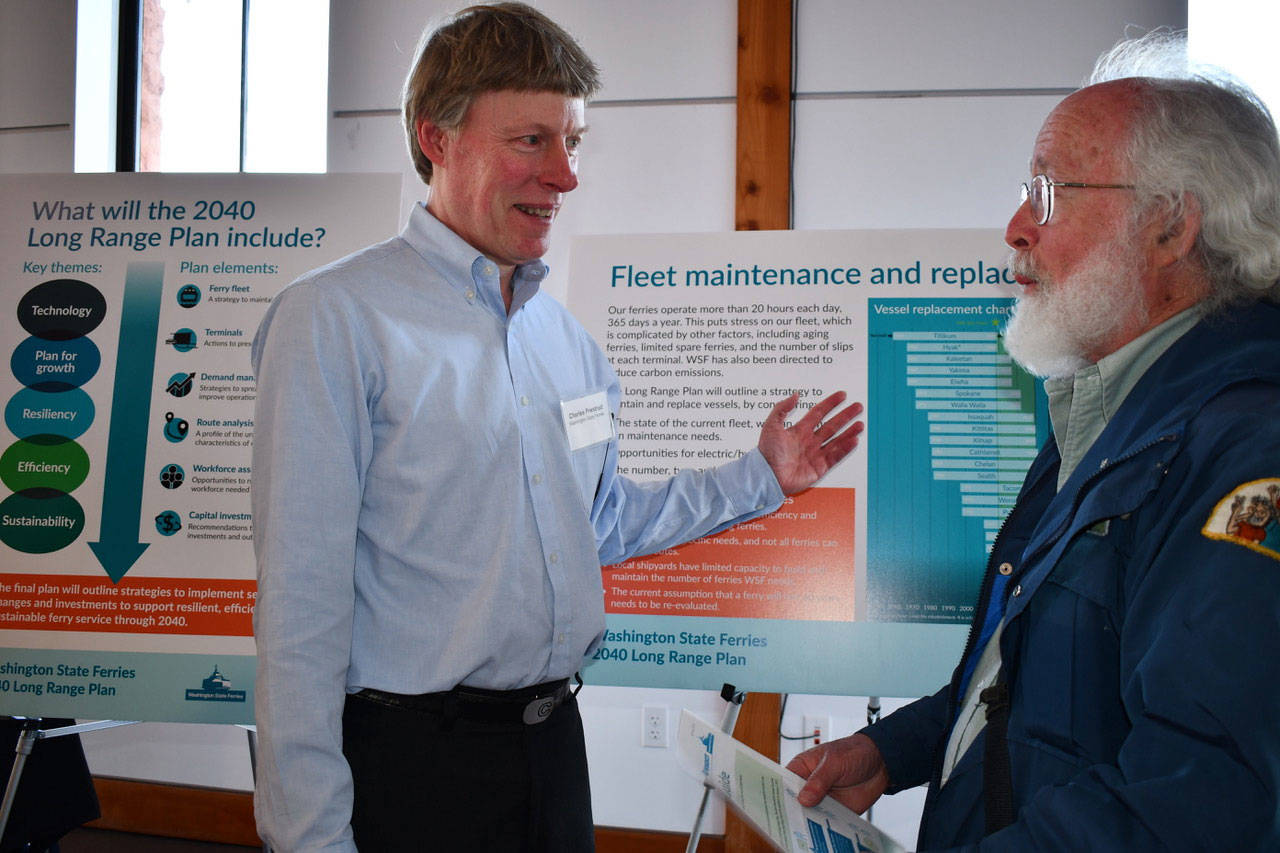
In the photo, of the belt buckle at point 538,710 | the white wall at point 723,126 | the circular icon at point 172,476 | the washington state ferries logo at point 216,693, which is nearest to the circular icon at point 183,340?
the circular icon at point 172,476

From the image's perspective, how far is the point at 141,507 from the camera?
2.57 m

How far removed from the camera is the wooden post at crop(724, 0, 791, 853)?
3307 millimetres

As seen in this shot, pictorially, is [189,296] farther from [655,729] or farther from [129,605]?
[655,729]

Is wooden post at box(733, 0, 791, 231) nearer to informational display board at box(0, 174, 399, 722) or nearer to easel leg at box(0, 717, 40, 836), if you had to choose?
informational display board at box(0, 174, 399, 722)

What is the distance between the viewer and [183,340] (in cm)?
262

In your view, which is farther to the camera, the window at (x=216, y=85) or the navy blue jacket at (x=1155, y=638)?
the window at (x=216, y=85)

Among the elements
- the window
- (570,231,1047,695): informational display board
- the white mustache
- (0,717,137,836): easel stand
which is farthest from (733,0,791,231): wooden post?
(0,717,137,836): easel stand

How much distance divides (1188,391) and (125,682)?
2576mm

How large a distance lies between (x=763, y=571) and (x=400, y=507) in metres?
1.45

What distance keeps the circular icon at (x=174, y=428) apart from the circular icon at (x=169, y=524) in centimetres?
21

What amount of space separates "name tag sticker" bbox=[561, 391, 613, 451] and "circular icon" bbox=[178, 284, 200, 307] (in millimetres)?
1506

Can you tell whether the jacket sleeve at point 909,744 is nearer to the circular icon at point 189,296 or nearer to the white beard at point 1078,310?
the white beard at point 1078,310

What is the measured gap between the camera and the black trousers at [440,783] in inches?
50.7

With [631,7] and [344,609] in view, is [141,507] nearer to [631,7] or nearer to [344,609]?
[344,609]
